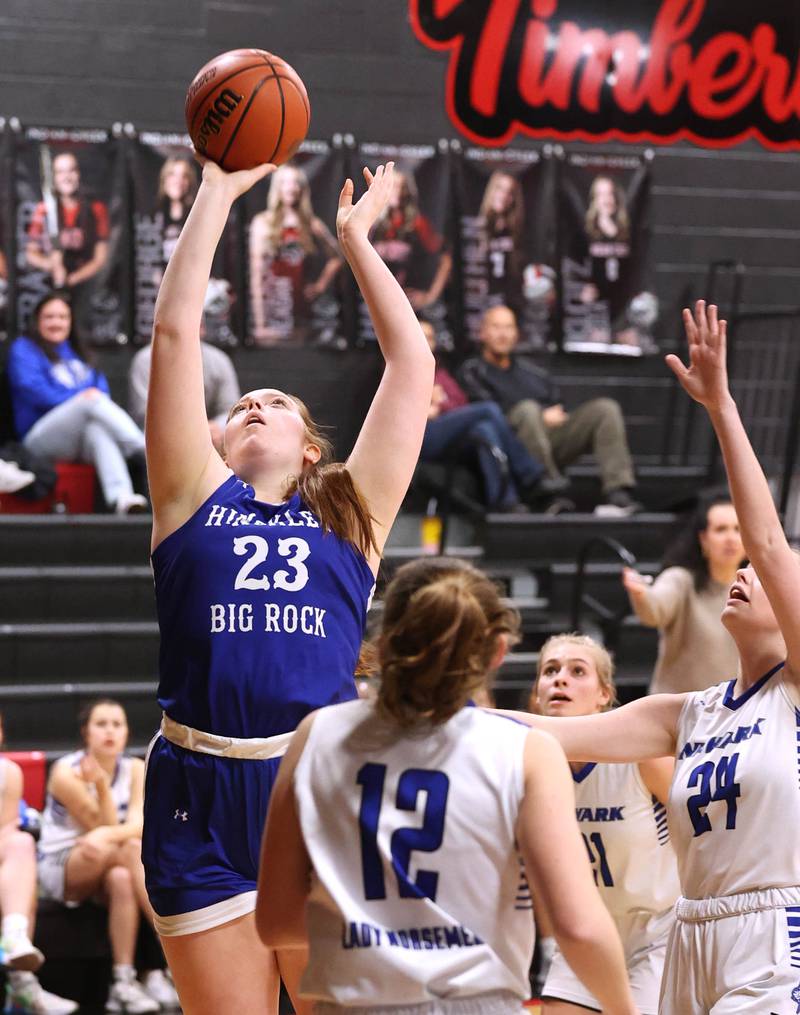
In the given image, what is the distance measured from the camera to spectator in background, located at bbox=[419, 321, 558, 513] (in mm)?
8523

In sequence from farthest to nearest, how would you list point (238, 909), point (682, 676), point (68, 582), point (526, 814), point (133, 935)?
1. point (68, 582)
2. point (682, 676)
3. point (133, 935)
4. point (238, 909)
5. point (526, 814)

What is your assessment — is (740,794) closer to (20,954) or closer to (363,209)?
(363,209)

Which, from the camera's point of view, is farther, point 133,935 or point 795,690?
point 133,935

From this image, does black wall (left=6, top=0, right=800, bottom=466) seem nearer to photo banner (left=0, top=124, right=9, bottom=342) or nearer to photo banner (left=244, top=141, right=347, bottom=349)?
photo banner (left=0, top=124, right=9, bottom=342)

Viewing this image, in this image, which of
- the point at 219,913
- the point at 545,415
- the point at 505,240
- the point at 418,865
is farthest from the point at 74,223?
the point at 418,865

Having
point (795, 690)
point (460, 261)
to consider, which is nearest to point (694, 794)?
point (795, 690)

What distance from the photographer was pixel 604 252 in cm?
980

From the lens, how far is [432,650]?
2.09 metres

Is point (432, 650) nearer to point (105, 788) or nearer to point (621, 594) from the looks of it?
point (105, 788)

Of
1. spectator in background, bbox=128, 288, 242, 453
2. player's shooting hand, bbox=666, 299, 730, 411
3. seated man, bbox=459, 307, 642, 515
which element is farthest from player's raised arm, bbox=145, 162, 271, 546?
seated man, bbox=459, 307, 642, 515

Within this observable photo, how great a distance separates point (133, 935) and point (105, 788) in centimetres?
57

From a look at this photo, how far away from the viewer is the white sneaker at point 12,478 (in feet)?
25.9

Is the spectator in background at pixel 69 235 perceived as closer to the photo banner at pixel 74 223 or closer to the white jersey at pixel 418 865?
the photo banner at pixel 74 223

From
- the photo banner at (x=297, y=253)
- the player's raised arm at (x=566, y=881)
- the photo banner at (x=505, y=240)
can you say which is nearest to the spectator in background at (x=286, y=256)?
the photo banner at (x=297, y=253)
